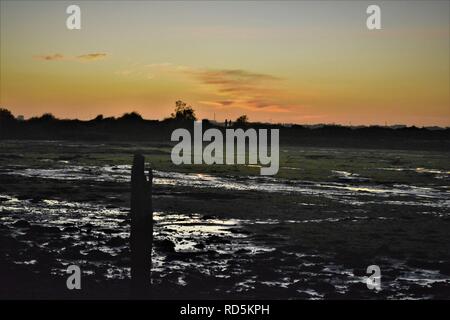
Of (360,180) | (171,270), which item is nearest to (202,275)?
(171,270)

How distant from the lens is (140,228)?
40.8ft

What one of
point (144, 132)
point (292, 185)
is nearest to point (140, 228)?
point (292, 185)

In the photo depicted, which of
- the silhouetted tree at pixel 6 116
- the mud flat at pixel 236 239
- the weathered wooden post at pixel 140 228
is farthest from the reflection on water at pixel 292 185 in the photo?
the silhouetted tree at pixel 6 116

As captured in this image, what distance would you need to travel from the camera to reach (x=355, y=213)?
25109mm

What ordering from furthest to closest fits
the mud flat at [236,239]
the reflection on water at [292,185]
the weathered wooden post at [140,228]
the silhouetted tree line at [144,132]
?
the silhouetted tree line at [144,132], the reflection on water at [292,185], the mud flat at [236,239], the weathered wooden post at [140,228]

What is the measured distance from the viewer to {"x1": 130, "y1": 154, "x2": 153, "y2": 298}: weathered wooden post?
1239 cm

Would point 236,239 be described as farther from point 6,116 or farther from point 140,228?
point 6,116

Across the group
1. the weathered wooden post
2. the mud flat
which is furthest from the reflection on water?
the weathered wooden post

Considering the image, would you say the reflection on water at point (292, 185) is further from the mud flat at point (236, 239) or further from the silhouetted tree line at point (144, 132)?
the silhouetted tree line at point (144, 132)

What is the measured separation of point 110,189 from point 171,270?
18.7 meters

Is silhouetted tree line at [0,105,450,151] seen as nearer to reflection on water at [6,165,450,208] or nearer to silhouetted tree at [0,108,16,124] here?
silhouetted tree at [0,108,16,124]

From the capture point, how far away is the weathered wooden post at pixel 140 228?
1239 centimetres
